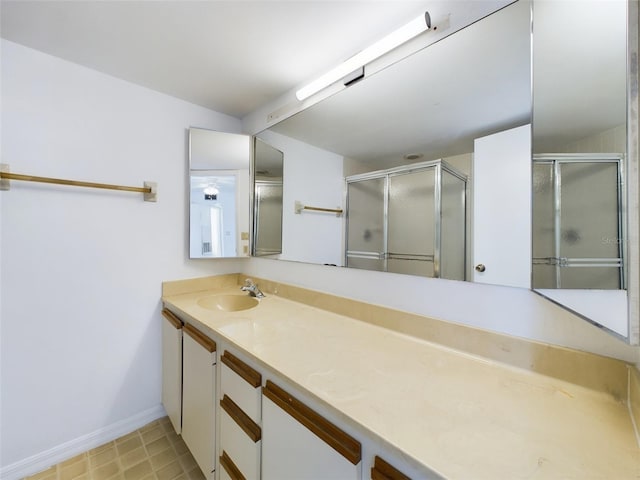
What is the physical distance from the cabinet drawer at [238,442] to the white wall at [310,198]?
0.80 m

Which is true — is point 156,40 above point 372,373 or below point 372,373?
above

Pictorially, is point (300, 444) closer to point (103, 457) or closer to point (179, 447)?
point (179, 447)

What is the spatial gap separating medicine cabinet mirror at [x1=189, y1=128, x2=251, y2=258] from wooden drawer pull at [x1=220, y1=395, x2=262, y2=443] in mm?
1065

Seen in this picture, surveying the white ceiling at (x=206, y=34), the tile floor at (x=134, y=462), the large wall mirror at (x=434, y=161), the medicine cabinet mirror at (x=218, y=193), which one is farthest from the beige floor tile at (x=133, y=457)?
the white ceiling at (x=206, y=34)

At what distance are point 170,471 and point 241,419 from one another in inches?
34.7

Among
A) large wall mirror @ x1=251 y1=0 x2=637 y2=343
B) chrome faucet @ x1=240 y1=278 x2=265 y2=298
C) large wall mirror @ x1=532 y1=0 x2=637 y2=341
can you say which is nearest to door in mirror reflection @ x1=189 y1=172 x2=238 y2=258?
chrome faucet @ x1=240 y1=278 x2=265 y2=298

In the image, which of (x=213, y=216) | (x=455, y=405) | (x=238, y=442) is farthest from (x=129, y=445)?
(x=455, y=405)

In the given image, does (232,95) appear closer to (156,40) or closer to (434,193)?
(156,40)

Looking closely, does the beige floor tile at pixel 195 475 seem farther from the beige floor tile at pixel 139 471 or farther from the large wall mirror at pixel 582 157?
the large wall mirror at pixel 582 157

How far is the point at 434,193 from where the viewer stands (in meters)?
1.04

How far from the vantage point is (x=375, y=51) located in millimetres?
1077

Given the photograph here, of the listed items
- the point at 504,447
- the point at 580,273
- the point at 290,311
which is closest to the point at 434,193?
the point at 580,273

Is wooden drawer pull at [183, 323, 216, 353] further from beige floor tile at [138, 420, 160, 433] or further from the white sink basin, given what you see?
beige floor tile at [138, 420, 160, 433]

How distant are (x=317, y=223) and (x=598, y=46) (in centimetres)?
120
